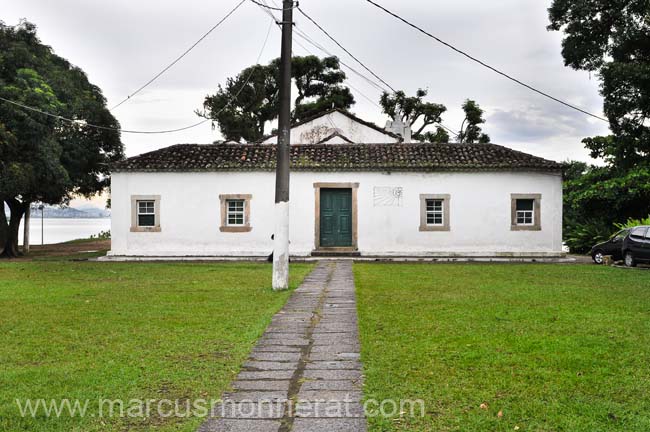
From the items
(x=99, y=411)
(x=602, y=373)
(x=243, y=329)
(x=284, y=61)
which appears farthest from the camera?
(x=284, y=61)

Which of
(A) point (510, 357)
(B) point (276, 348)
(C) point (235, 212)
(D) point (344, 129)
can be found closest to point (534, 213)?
(C) point (235, 212)

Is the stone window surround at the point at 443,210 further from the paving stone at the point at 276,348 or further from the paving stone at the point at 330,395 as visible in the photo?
the paving stone at the point at 330,395

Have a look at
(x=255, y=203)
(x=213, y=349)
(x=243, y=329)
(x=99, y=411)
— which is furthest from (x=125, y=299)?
(x=255, y=203)

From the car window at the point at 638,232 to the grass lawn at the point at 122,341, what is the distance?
1074cm

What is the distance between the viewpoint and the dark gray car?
56.9ft

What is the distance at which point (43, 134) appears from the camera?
20.7 metres

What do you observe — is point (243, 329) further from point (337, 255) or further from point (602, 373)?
point (337, 255)

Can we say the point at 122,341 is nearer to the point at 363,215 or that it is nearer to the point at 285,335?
the point at 285,335

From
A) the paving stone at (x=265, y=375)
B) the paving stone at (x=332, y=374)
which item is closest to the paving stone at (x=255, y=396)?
the paving stone at (x=265, y=375)

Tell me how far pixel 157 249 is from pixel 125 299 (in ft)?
37.7

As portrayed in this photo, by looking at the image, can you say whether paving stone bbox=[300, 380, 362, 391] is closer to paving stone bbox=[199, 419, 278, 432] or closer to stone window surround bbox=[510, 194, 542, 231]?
paving stone bbox=[199, 419, 278, 432]

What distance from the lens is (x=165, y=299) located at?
31.5ft

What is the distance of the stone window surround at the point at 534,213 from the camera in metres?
20.5

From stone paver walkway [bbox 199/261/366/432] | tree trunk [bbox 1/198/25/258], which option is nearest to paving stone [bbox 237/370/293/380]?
stone paver walkway [bbox 199/261/366/432]
